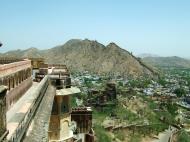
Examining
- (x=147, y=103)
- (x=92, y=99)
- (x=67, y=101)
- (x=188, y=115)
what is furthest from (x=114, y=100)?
(x=67, y=101)

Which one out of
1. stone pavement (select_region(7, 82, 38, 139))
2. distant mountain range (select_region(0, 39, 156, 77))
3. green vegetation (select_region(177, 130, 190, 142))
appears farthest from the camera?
distant mountain range (select_region(0, 39, 156, 77))

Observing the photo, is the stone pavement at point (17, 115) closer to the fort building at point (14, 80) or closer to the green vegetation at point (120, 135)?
the fort building at point (14, 80)

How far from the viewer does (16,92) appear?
16141 millimetres

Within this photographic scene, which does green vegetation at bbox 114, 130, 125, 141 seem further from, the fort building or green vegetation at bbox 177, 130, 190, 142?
the fort building

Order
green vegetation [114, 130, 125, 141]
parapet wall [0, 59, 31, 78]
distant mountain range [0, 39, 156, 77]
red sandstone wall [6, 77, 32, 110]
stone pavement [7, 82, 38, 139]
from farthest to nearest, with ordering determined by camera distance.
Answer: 1. distant mountain range [0, 39, 156, 77]
2. green vegetation [114, 130, 125, 141]
3. red sandstone wall [6, 77, 32, 110]
4. parapet wall [0, 59, 31, 78]
5. stone pavement [7, 82, 38, 139]

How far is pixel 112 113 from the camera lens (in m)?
60.7

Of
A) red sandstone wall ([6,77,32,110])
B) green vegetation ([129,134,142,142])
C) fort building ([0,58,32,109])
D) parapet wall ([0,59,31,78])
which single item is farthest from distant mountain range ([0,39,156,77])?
parapet wall ([0,59,31,78])

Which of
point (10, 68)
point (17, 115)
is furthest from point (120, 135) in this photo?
point (17, 115)

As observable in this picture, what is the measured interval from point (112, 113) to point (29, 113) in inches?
2084

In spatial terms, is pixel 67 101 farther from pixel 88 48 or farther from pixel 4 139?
pixel 88 48

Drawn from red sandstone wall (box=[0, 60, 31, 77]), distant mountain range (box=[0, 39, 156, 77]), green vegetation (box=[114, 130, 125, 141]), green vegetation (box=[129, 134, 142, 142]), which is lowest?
green vegetation (box=[129, 134, 142, 142])

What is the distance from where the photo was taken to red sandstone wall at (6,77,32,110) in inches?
540

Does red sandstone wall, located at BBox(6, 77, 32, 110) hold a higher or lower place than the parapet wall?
lower

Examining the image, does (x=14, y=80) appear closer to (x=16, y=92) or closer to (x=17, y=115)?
(x=16, y=92)
